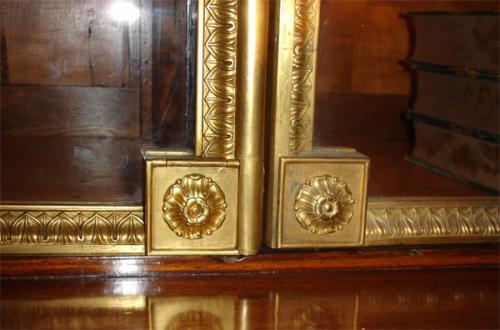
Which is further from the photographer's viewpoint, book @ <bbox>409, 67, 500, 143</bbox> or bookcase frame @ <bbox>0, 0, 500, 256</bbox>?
book @ <bbox>409, 67, 500, 143</bbox>

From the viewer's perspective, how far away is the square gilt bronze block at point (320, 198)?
702mm

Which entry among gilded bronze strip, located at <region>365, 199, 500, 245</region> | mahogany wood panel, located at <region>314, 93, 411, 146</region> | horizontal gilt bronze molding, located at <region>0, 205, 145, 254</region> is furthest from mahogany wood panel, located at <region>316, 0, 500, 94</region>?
horizontal gilt bronze molding, located at <region>0, 205, 145, 254</region>

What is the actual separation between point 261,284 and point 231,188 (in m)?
0.10

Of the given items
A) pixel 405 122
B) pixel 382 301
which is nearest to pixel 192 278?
pixel 382 301

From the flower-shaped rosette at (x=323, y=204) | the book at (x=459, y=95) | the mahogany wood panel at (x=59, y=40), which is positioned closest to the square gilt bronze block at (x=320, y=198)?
the flower-shaped rosette at (x=323, y=204)

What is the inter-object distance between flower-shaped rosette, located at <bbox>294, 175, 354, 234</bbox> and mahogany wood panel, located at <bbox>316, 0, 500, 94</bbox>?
3.8 inches

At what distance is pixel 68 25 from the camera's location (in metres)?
0.68

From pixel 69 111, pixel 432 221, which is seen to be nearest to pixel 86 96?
pixel 69 111

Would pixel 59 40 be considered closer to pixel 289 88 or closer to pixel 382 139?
pixel 289 88

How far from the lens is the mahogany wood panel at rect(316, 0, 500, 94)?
2.28ft

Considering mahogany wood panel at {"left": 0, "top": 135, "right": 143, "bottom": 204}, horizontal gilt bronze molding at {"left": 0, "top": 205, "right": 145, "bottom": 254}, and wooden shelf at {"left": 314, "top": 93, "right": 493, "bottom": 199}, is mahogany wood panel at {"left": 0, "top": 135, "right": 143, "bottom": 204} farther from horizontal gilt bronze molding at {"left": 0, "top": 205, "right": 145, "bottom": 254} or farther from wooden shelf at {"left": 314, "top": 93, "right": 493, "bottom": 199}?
wooden shelf at {"left": 314, "top": 93, "right": 493, "bottom": 199}

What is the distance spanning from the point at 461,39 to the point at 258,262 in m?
0.34

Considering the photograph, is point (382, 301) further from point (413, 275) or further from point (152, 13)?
point (152, 13)

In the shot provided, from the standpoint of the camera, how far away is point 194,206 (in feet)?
2.23
